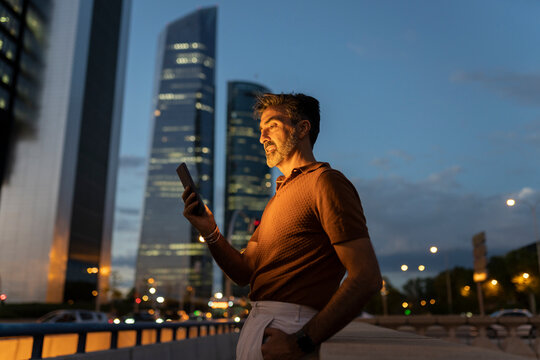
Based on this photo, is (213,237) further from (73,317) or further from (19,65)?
(19,65)

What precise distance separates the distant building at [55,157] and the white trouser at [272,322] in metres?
79.2

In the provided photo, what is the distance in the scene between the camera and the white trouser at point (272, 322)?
219 centimetres

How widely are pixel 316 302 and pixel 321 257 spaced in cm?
20

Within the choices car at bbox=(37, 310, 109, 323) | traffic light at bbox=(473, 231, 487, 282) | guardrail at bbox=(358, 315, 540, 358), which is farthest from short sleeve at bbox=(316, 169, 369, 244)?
traffic light at bbox=(473, 231, 487, 282)

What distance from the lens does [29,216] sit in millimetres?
82000

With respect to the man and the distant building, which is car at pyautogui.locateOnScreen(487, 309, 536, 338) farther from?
the distant building

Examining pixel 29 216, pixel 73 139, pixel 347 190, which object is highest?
pixel 73 139

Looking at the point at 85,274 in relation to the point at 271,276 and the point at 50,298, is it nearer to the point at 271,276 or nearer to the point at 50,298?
the point at 50,298

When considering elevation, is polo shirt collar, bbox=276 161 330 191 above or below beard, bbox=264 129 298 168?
below

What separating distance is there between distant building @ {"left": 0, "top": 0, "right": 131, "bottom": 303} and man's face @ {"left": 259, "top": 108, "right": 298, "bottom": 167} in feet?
258

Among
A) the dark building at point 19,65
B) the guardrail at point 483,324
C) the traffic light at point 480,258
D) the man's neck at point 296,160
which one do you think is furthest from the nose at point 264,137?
the dark building at point 19,65

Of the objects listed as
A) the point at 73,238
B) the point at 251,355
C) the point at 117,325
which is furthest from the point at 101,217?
the point at 251,355

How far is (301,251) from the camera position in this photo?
7.59 ft

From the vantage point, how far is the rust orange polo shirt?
219 centimetres
